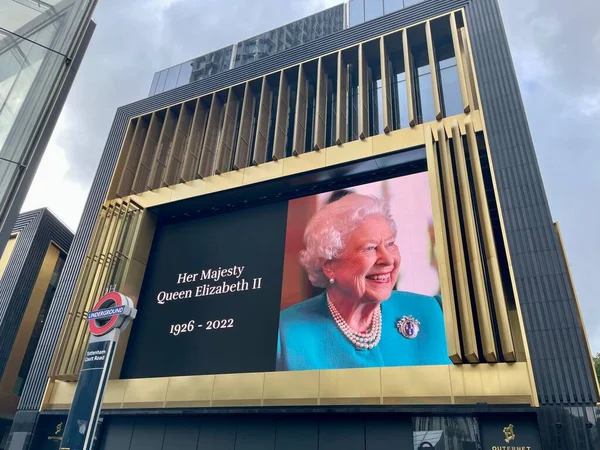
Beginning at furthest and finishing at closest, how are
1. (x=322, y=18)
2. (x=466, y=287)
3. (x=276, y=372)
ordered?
1. (x=322, y=18)
2. (x=276, y=372)
3. (x=466, y=287)

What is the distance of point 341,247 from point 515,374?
8524mm

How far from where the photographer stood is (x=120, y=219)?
26.1 m

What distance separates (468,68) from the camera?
22031 millimetres

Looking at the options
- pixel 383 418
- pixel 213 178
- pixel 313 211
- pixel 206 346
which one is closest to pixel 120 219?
pixel 213 178

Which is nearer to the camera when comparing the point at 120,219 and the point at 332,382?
the point at 332,382

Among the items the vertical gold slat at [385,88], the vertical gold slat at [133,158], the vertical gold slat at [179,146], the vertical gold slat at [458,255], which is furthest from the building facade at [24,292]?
the vertical gold slat at [458,255]

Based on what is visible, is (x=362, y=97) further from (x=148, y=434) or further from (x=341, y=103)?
(x=148, y=434)

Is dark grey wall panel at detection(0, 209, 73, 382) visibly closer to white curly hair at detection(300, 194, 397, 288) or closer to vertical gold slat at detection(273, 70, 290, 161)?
vertical gold slat at detection(273, 70, 290, 161)

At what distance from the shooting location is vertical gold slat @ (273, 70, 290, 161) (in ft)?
80.5

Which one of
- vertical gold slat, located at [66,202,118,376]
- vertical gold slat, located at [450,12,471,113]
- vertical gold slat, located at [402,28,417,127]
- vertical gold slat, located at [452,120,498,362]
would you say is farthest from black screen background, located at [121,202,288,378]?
vertical gold slat, located at [450,12,471,113]

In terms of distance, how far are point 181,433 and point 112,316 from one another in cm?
580

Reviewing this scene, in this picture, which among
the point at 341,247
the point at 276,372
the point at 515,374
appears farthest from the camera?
the point at 341,247

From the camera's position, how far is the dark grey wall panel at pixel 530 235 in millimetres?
14195

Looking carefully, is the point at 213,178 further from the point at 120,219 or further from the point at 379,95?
the point at 379,95
